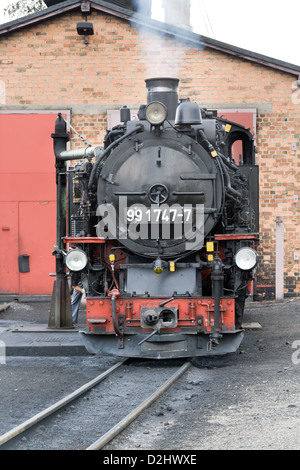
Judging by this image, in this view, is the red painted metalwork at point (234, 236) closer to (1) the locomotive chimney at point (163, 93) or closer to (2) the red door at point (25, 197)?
(1) the locomotive chimney at point (163, 93)

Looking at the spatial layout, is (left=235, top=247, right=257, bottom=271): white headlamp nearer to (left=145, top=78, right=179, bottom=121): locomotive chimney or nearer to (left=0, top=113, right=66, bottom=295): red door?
(left=145, top=78, right=179, bottom=121): locomotive chimney

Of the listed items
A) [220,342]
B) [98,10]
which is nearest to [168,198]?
[220,342]

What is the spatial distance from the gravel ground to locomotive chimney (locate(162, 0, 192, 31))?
36.5 ft

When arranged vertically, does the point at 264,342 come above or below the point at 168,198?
below

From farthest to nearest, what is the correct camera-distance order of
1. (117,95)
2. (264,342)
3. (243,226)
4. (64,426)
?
(117,95), (264,342), (243,226), (64,426)

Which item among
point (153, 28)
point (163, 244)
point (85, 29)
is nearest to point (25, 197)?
point (85, 29)

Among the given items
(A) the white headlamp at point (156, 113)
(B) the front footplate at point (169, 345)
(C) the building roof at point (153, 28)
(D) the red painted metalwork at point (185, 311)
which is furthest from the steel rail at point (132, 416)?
(C) the building roof at point (153, 28)

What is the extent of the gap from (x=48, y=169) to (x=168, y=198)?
22.6ft

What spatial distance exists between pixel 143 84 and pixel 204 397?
29.6 feet

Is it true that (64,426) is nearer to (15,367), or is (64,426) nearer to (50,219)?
(15,367)

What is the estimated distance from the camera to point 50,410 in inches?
235

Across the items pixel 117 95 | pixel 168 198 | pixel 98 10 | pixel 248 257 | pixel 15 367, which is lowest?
pixel 15 367

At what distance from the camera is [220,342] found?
8.02 metres

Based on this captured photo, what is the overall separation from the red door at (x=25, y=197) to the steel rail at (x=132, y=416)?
290 inches
